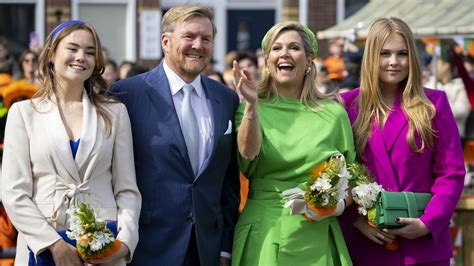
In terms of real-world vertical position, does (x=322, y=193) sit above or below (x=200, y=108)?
below

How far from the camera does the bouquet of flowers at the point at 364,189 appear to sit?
6.71 m

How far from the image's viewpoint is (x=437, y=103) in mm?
7012

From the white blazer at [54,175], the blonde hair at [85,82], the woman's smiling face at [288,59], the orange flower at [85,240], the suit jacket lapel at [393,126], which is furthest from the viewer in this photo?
the suit jacket lapel at [393,126]

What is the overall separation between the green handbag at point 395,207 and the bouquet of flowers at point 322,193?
25 cm

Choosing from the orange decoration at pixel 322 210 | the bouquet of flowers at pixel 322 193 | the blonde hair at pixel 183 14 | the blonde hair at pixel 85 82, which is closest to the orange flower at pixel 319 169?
the bouquet of flowers at pixel 322 193

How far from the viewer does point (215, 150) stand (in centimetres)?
661

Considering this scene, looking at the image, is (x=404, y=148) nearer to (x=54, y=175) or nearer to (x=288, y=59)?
(x=288, y=59)

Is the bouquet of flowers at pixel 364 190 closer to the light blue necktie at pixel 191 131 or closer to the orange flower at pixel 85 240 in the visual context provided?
the light blue necktie at pixel 191 131

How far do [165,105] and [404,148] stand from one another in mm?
1469

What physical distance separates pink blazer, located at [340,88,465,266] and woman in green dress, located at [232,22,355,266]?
0.71ft

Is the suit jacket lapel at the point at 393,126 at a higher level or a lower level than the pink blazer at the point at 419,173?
higher

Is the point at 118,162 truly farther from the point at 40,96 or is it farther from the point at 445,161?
A: the point at 445,161

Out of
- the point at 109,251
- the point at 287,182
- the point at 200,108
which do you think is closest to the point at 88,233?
the point at 109,251

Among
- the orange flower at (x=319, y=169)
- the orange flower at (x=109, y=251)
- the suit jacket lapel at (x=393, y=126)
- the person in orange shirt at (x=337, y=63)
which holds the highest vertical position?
the person in orange shirt at (x=337, y=63)
